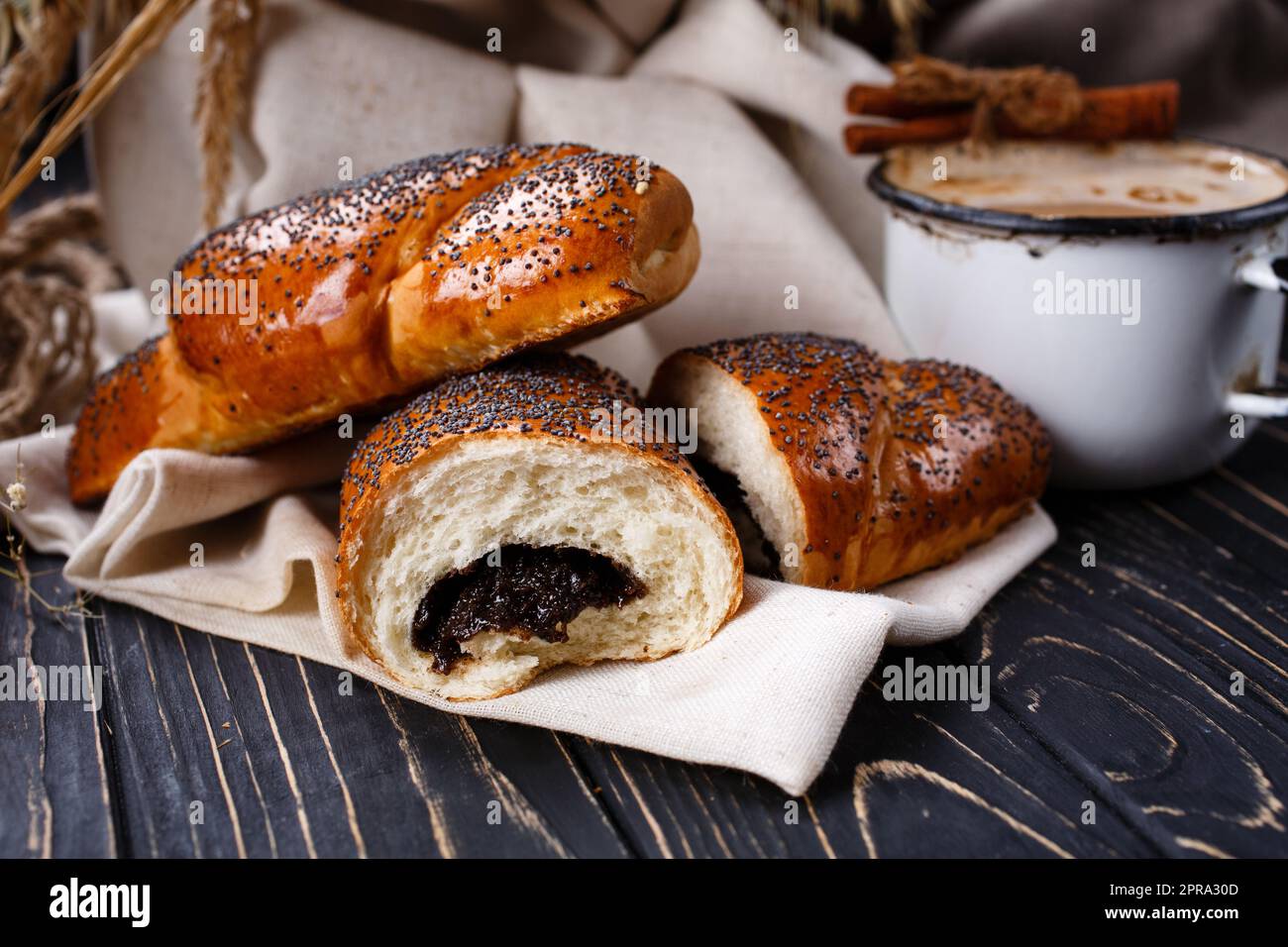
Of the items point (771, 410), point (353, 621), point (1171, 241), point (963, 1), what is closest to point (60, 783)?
point (353, 621)

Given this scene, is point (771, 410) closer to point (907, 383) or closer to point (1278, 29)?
point (907, 383)

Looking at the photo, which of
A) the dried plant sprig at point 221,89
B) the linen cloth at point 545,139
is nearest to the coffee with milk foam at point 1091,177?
the linen cloth at point 545,139

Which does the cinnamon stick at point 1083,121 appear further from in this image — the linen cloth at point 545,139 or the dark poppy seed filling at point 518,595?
the dark poppy seed filling at point 518,595

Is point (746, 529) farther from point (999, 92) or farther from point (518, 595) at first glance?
point (999, 92)

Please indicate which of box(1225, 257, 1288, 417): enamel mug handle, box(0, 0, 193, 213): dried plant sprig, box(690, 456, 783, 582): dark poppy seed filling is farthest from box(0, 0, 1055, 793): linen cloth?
box(1225, 257, 1288, 417): enamel mug handle

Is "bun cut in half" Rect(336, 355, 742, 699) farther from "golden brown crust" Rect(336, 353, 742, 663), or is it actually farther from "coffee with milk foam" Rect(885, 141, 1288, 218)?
"coffee with milk foam" Rect(885, 141, 1288, 218)

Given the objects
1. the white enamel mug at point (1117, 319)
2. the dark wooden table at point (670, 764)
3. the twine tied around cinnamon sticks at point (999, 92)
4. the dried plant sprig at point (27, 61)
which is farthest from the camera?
the twine tied around cinnamon sticks at point (999, 92)
